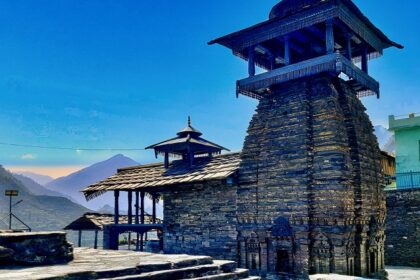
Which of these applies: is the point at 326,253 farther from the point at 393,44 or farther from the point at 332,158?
the point at 393,44

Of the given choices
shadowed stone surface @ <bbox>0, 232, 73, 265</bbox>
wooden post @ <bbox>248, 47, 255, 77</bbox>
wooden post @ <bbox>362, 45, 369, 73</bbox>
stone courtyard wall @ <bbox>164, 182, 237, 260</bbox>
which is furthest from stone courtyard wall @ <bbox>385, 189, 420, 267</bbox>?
shadowed stone surface @ <bbox>0, 232, 73, 265</bbox>

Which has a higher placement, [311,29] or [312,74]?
[311,29]

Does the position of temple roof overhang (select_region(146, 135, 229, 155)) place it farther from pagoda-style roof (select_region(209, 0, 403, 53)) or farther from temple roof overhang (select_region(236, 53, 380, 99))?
pagoda-style roof (select_region(209, 0, 403, 53))

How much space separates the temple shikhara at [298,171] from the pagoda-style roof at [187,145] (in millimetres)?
1590

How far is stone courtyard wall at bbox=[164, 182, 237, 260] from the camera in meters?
15.4

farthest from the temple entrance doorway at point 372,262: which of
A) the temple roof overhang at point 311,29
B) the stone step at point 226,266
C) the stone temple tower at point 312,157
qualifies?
the stone step at point 226,266

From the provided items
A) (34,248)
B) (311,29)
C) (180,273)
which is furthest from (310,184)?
(34,248)

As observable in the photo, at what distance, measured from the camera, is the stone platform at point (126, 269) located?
4.71 metres

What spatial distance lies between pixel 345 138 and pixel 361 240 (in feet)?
11.4

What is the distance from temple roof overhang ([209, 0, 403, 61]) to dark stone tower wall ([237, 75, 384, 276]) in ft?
6.68

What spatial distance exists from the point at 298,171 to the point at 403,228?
1028cm

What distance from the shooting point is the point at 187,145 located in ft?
61.7

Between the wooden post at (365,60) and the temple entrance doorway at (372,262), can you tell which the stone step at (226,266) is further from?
the wooden post at (365,60)

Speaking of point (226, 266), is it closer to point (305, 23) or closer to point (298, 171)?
point (298, 171)
